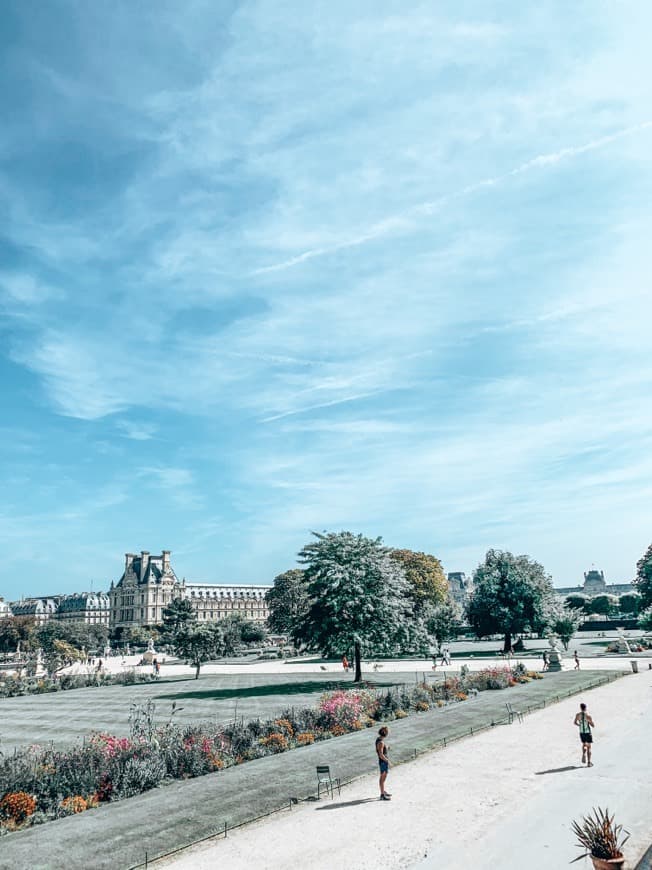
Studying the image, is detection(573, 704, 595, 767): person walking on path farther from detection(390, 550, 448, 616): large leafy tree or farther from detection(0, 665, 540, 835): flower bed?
detection(390, 550, 448, 616): large leafy tree

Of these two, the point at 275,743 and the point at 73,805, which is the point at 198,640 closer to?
the point at 275,743

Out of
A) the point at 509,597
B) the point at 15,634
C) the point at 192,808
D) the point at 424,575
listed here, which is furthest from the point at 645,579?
the point at 15,634

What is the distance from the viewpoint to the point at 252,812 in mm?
15852

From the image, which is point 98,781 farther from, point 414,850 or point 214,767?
Result: point 414,850

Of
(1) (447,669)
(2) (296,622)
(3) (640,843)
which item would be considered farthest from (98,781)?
(1) (447,669)

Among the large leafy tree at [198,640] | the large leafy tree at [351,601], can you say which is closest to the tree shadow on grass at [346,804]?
the large leafy tree at [351,601]

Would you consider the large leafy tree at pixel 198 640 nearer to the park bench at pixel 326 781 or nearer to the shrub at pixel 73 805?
the shrub at pixel 73 805

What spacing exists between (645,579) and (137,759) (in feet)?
222

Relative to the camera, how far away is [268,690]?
43906 millimetres

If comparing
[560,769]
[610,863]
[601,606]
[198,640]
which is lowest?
[601,606]

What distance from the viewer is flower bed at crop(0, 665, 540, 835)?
1711 centimetres

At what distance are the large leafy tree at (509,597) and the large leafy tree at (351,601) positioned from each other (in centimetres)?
2300

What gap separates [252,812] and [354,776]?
3.95 m

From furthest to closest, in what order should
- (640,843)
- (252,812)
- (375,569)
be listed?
(375,569) < (252,812) < (640,843)
